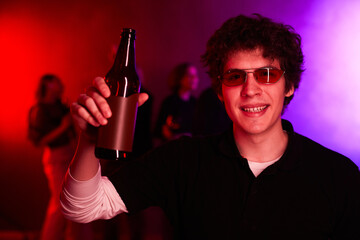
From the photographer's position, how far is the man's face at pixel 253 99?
142cm

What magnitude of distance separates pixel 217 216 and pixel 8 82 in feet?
12.9

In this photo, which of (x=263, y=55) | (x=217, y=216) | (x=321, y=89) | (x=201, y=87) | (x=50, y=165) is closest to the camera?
(x=217, y=216)

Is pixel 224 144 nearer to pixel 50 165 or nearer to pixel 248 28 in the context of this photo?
pixel 248 28

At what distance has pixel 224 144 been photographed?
1477 millimetres

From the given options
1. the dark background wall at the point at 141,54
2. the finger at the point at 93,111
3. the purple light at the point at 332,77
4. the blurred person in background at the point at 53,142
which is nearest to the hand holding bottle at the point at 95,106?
the finger at the point at 93,111

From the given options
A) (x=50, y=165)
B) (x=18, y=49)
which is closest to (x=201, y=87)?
(x=50, y=165)

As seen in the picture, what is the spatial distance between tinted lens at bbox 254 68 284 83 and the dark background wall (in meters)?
2.64

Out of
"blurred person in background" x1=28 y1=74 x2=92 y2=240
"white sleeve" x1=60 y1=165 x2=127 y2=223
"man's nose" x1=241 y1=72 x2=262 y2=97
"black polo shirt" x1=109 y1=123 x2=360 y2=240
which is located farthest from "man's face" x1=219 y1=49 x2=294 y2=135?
"blurred person in background" x1=28 y1=74 x2=92 y2=240

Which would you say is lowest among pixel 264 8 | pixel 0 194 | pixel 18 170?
pixel 0 194

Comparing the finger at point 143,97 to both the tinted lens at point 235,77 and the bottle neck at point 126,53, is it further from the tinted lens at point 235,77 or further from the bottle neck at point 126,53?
the tinted lens at point 235,77

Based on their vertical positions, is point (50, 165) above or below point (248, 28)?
below

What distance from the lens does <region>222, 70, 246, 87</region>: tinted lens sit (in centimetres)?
144

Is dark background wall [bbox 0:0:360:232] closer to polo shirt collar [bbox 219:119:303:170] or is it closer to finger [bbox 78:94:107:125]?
polo shirt collar [bbox 219:119:303:170]

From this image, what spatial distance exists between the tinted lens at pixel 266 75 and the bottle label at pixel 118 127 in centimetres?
58
